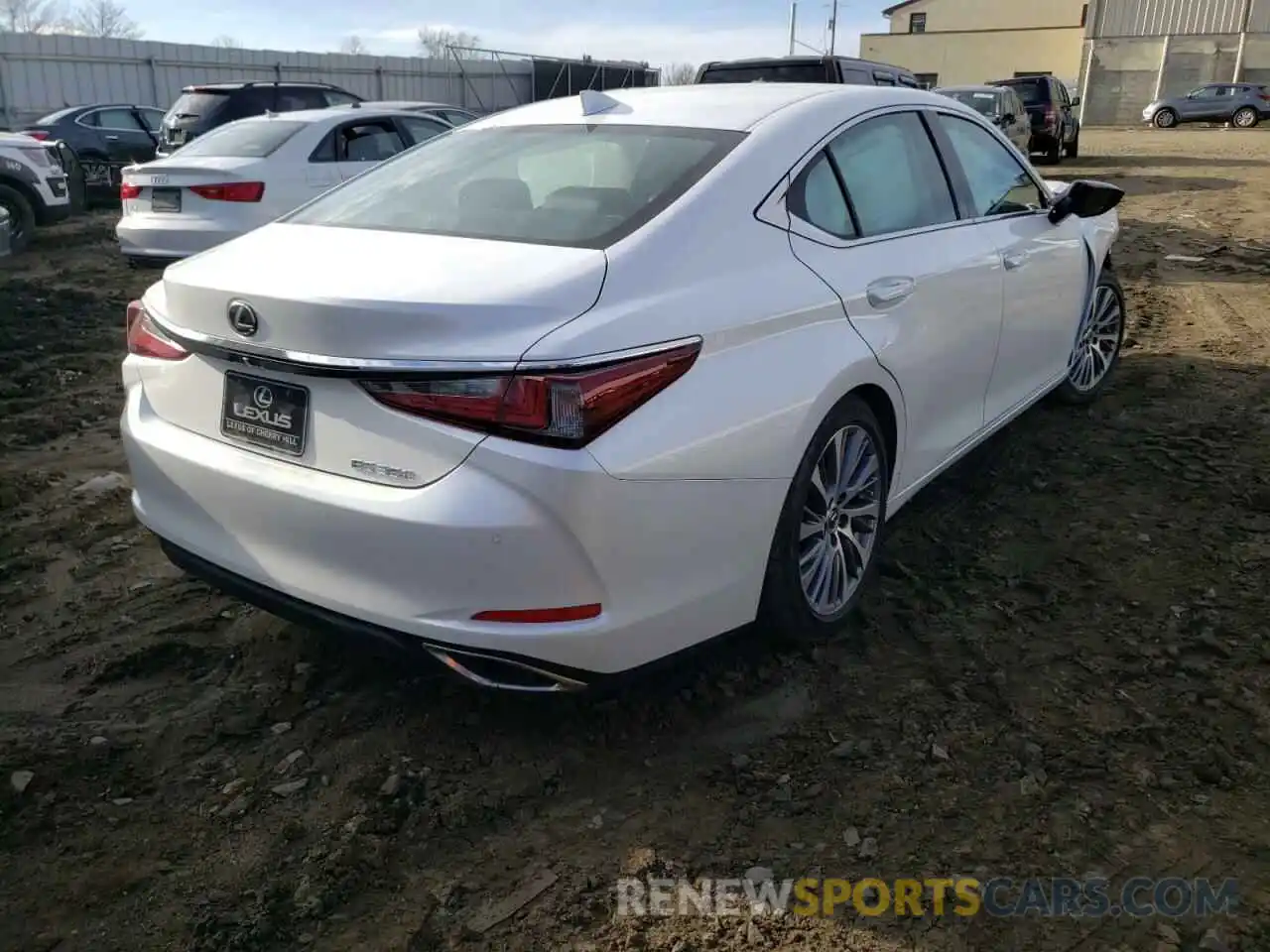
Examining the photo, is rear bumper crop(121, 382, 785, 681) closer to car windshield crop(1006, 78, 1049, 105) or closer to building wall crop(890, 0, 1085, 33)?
car windshield crop(1006, 78, 1049, 105)

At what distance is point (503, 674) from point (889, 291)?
166 centimetres

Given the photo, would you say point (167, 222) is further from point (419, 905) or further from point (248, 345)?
point (419, 905)

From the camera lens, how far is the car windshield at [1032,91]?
68.6 feet

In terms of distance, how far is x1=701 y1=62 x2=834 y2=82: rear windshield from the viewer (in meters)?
11.0

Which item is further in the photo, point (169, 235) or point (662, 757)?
point (169, 235)

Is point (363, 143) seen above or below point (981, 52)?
below

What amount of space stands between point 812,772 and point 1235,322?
611 cm

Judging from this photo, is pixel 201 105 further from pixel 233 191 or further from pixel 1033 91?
pixel 1033 91

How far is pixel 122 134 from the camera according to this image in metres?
17.0

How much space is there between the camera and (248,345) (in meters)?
2.50

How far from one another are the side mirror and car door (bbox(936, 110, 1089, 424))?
0.05m

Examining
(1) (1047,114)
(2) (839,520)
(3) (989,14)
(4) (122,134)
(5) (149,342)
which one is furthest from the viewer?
(3) (989,14)

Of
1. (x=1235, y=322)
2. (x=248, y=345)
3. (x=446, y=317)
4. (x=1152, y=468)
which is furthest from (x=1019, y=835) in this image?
(x=1235, y=322)

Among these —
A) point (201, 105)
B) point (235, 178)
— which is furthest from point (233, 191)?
point (201, 105)
